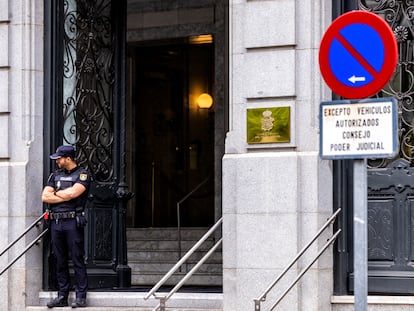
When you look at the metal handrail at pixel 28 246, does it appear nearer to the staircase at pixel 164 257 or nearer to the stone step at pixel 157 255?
the staircase at pixel 164 257

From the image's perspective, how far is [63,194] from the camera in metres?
13.7

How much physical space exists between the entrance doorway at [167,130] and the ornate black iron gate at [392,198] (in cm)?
826

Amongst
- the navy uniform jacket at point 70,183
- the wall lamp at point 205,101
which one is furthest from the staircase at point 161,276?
the wall lamp at point 205,101

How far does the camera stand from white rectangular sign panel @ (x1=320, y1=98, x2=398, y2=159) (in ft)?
26.1

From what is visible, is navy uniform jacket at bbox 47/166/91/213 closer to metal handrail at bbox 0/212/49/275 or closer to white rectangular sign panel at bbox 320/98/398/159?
metal handrail at bbox 0/212/49/275

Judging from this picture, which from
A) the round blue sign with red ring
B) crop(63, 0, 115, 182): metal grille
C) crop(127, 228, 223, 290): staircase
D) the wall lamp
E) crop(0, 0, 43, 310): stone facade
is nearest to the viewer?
the round blue sign with red ring

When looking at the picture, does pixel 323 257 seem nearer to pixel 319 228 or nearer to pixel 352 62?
pixel 319 228

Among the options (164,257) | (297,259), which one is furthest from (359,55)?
(164,257)

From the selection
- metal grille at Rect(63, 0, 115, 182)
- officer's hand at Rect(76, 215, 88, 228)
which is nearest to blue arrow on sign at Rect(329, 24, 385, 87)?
officer's hand at Rect(76, 215, 88, 228)

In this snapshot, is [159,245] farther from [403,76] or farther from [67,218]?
[403,76]

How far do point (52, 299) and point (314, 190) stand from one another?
3.80 metres

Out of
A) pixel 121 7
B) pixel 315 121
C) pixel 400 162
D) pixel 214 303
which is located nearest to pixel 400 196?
pixel 400 162

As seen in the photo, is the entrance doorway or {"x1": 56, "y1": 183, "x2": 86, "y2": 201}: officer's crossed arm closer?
{"x1": 56, "y1": 183, "x2": 86, "y2": 201}: officer's crossed arm

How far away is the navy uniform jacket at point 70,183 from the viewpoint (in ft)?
45.2
